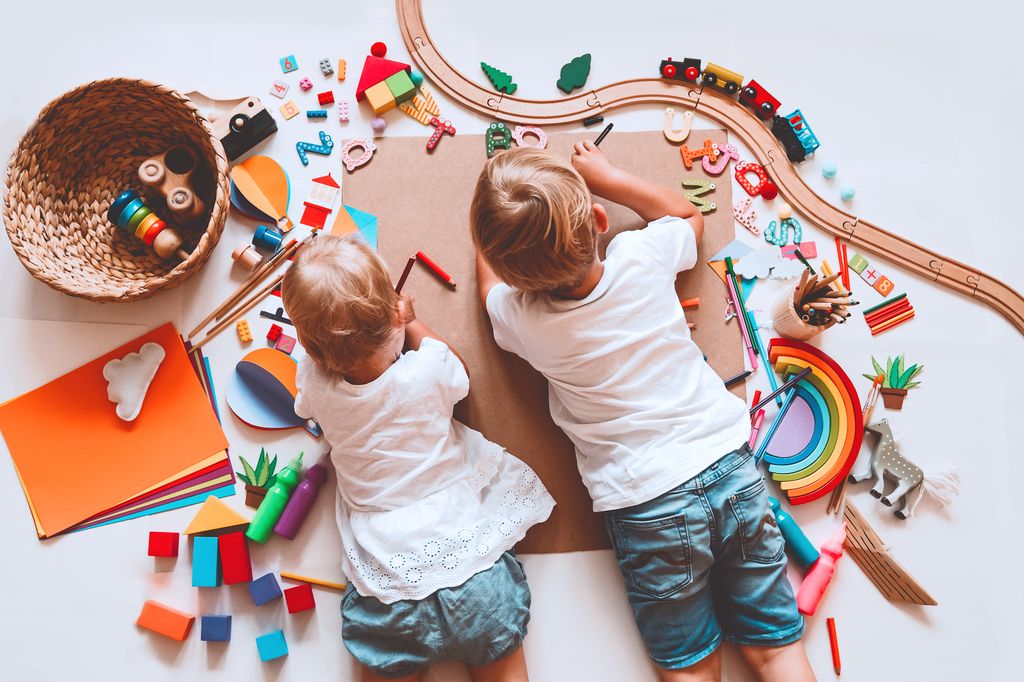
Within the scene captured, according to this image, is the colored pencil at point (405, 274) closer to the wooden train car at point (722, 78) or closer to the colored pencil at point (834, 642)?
the wooden train car at point (722, 78)

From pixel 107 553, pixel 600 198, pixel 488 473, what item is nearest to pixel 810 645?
pixel 488 473

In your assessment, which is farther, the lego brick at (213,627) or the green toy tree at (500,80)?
the green toy tree at (500,80)

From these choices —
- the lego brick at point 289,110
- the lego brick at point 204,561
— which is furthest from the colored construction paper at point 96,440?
the lego brick at point 289,110

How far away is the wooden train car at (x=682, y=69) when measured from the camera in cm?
134

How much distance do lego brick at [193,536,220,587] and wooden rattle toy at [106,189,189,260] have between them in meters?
0.50

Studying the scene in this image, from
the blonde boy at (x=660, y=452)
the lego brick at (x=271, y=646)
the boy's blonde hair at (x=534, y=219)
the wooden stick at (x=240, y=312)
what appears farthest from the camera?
the wooden stick at (x=240, y=312)

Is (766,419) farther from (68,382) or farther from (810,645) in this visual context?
(68,382)

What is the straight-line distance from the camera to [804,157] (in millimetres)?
1342

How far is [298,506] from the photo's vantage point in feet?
3.94

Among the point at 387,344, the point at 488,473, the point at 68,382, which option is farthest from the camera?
the point at 68,382

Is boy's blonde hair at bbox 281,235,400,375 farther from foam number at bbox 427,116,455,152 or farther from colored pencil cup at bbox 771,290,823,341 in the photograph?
colored pencil cup at bbox 771,290,823,341

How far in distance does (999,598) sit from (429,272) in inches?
46.5

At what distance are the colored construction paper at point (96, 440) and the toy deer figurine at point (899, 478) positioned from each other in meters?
1.17

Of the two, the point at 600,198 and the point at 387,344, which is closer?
the point at 387,344
